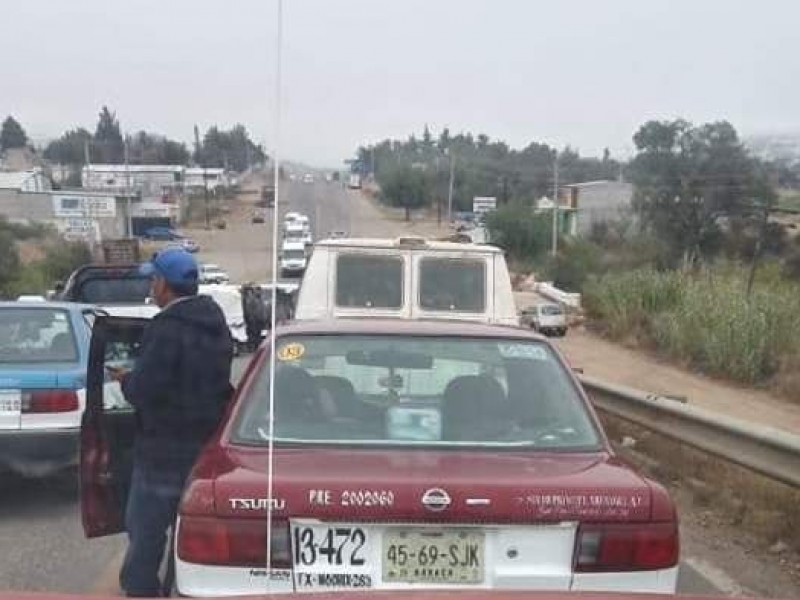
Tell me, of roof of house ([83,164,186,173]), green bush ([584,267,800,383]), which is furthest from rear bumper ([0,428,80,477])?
roof of house ([83,164,186,173])

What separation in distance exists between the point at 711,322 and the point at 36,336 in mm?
18687

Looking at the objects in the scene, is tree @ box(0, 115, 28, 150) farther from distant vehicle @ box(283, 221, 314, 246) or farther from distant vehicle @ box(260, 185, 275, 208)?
distant vehicle @ box(260, 185, 275, 208)

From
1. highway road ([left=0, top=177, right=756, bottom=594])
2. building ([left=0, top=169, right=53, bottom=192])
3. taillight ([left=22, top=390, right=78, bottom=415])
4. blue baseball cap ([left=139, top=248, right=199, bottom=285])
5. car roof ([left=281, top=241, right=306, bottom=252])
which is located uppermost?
blue baseball cap ([left=139, top=248, right=199, bottom=285])

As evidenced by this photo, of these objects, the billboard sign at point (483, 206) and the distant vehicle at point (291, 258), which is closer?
the distant vehicle at point (291, 258)

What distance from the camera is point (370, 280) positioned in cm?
1120

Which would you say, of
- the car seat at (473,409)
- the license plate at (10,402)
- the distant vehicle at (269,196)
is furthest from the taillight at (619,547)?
the license plate at (10,402)

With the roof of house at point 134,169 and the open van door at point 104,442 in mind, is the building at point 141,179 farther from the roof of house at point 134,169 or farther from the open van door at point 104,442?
the open van door at point 104,442

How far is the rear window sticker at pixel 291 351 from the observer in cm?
456

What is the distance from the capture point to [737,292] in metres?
26.0

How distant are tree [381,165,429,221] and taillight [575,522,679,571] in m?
89.7

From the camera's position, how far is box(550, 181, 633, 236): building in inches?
3666

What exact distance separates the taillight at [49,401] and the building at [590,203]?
268 feet

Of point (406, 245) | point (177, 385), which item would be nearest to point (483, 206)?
point (406, 245)

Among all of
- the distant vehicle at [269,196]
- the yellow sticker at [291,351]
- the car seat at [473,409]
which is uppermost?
the distant vehicle at [269,196]
